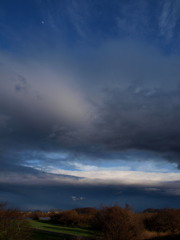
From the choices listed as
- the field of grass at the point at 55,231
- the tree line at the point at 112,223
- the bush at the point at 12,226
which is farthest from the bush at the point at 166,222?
the bush at the point at 12,226

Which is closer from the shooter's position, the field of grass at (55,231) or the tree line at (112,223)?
the tree line at (112,223)

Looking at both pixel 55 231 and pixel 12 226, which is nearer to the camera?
pixel 12 226

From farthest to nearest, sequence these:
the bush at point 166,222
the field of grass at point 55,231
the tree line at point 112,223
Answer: the bush at point 166,222, the field of grass at point 55,231, the tree line at point 112,223

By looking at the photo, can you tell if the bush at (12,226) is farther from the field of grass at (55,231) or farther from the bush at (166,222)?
the bush at (166,222)

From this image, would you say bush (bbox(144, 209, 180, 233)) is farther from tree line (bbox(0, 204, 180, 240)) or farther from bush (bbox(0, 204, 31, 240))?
bush (bbox(0, 204, 31, 240))

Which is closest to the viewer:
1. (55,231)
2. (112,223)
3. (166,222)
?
(112,223)

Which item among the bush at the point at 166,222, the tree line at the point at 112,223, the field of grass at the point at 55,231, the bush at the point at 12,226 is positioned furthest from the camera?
the bush at the point at 166,222

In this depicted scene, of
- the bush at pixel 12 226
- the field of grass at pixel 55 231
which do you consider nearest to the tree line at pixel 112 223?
the bush at pixel 12 226

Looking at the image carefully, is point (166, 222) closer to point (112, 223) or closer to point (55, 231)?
point (55, 231)

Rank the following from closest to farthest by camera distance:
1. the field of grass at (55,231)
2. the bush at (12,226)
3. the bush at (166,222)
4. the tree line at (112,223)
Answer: the bush at (12,226), the tree line at (112,223), the field of grass at (55,231), the bush at (166,222)

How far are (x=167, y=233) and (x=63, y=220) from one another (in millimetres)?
35841

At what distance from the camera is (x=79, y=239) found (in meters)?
33.1

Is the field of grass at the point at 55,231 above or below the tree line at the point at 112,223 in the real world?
below

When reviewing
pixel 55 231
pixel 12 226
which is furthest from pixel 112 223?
pixel 55 231
